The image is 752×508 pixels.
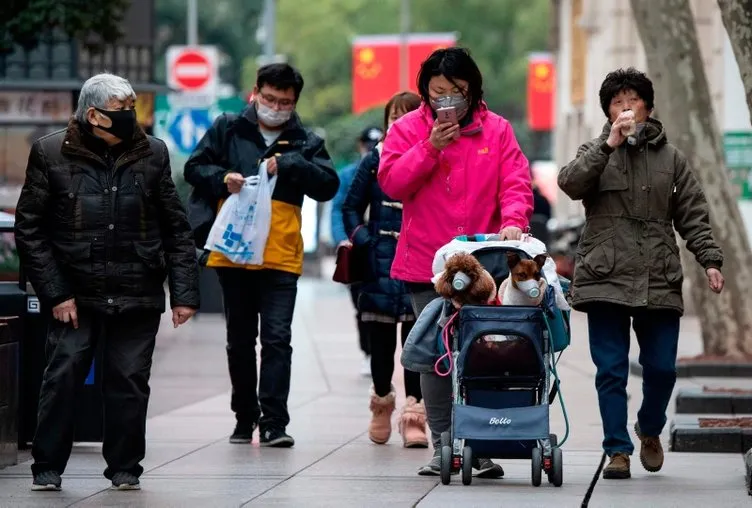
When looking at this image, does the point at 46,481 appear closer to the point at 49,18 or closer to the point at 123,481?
the point at 123,481

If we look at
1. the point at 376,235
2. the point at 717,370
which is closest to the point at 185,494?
the point at 376,235

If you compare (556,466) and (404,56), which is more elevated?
(404,56)

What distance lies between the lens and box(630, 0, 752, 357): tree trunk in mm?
15734

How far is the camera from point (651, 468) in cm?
916

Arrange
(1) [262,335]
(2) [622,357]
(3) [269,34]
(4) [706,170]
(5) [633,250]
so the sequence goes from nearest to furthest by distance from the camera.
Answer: (5) [633,250]
(2) [622,357]
(1) [262,335]
(4) [706,170]
(3) [269,34]

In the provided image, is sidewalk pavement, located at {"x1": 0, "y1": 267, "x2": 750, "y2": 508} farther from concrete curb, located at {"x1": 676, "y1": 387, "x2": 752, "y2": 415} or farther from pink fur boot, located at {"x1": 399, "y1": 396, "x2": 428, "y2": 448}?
concrete curb, located at {"x1": 676, "y1": 387, "x2": 752, "y2": 415}

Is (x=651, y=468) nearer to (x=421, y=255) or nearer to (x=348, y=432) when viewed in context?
(x=421, y=255)

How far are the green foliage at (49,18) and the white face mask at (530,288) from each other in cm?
996

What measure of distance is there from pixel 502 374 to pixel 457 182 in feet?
3.36

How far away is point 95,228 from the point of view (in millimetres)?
8617

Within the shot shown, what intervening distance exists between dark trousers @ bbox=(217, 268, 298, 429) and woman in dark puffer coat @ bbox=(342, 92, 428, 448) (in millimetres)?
433

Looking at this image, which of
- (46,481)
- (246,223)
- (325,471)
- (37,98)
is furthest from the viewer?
(37,98)

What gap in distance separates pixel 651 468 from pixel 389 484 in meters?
1.24

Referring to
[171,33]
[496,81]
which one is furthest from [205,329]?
[171,33]
